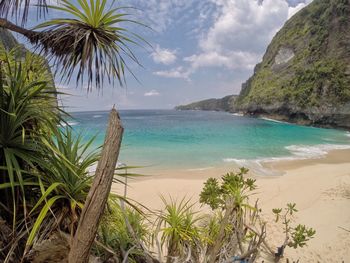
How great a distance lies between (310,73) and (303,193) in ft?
164

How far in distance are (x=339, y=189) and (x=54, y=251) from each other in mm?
11160

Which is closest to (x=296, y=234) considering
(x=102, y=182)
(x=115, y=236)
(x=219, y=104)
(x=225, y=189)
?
(x=225, y=189)

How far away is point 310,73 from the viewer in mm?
51281

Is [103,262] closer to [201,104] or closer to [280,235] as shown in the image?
[280,235]

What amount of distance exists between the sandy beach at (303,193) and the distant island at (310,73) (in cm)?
3239

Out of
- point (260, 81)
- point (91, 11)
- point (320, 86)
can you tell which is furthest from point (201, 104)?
point (91, 11)

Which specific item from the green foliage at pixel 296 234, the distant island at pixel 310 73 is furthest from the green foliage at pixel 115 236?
the distant island at pixel 310 73

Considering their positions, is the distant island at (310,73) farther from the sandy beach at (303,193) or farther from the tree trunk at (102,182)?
the tree trunk at (102,182)

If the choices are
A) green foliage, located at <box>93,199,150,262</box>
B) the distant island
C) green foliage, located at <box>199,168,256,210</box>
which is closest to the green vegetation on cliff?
the distant island

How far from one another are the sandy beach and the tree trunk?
5.57 meters

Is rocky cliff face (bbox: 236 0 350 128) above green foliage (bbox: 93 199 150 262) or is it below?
above

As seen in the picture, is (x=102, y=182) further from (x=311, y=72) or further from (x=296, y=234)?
(x=311, y=72)

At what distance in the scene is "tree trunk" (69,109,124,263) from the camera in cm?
132

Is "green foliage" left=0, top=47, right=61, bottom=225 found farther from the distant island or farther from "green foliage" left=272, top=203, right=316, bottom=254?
the distant island
